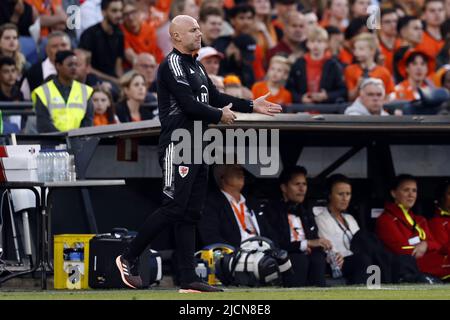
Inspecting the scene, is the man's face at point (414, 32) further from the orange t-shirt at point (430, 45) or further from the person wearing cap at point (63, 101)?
the person wearing cap at point (63, 101)

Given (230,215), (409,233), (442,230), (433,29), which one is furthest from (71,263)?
(433,29)

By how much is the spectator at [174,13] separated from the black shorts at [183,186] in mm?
7050

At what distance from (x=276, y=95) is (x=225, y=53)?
1215 mm

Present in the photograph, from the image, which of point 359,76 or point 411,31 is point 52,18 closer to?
point 359,76

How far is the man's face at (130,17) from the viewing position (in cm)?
1838

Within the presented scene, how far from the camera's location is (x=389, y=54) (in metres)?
20.1

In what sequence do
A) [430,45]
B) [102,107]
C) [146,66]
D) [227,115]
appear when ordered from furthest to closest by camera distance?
[430,45] → [146,66] → [102,107] → [227,115]

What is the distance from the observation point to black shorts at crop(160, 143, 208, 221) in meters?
11.3

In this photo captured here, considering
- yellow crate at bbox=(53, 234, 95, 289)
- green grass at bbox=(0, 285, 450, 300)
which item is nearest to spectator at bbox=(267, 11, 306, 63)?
yellow crate at bbox=(53, 234, 95, 289)
